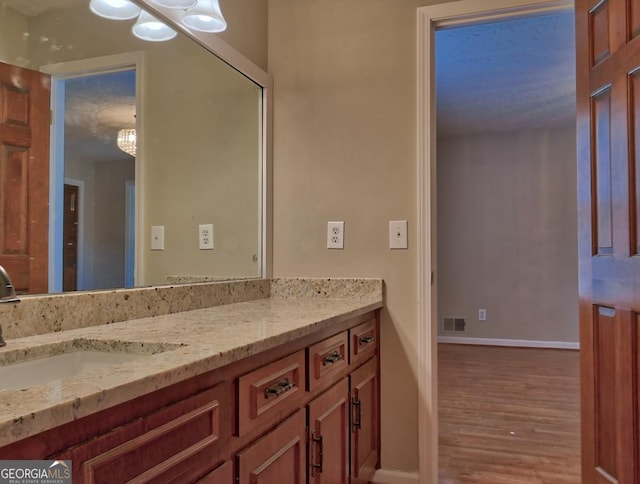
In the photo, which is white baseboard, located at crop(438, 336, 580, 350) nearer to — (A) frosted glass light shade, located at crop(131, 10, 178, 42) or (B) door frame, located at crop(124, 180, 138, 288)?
(B) door frame, located at crop(124, 180, 138, 288)

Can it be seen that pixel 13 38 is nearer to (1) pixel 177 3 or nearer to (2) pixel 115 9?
(2) pixel 115 9

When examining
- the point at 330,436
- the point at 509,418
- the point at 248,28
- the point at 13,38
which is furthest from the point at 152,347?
the point at 509,418

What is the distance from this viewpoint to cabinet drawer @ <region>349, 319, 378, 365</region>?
175cm

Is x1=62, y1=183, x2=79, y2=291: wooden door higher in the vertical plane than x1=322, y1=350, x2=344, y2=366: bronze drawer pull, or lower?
higher

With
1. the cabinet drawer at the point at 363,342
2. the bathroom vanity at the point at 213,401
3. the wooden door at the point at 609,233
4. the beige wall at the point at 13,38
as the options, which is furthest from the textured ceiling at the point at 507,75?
the beige wall at the point at 13,38

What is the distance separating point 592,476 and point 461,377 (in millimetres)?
2246

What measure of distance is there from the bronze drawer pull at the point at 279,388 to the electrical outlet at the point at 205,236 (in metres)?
0.84

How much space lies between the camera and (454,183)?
17.9ft

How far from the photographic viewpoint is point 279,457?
1.19 m

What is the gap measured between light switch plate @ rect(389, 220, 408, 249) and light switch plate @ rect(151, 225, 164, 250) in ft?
3.07

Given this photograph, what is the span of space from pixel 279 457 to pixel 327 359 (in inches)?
14.6

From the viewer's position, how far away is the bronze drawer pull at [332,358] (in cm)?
148

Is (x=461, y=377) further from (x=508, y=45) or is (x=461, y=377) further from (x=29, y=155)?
(x=29, y=155)

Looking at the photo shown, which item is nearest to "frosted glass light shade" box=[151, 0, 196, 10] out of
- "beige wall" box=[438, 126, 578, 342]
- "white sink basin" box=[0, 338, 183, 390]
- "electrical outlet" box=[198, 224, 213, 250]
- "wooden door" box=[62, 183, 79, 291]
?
"wooden door" box=[62, 183, 79, 291]
